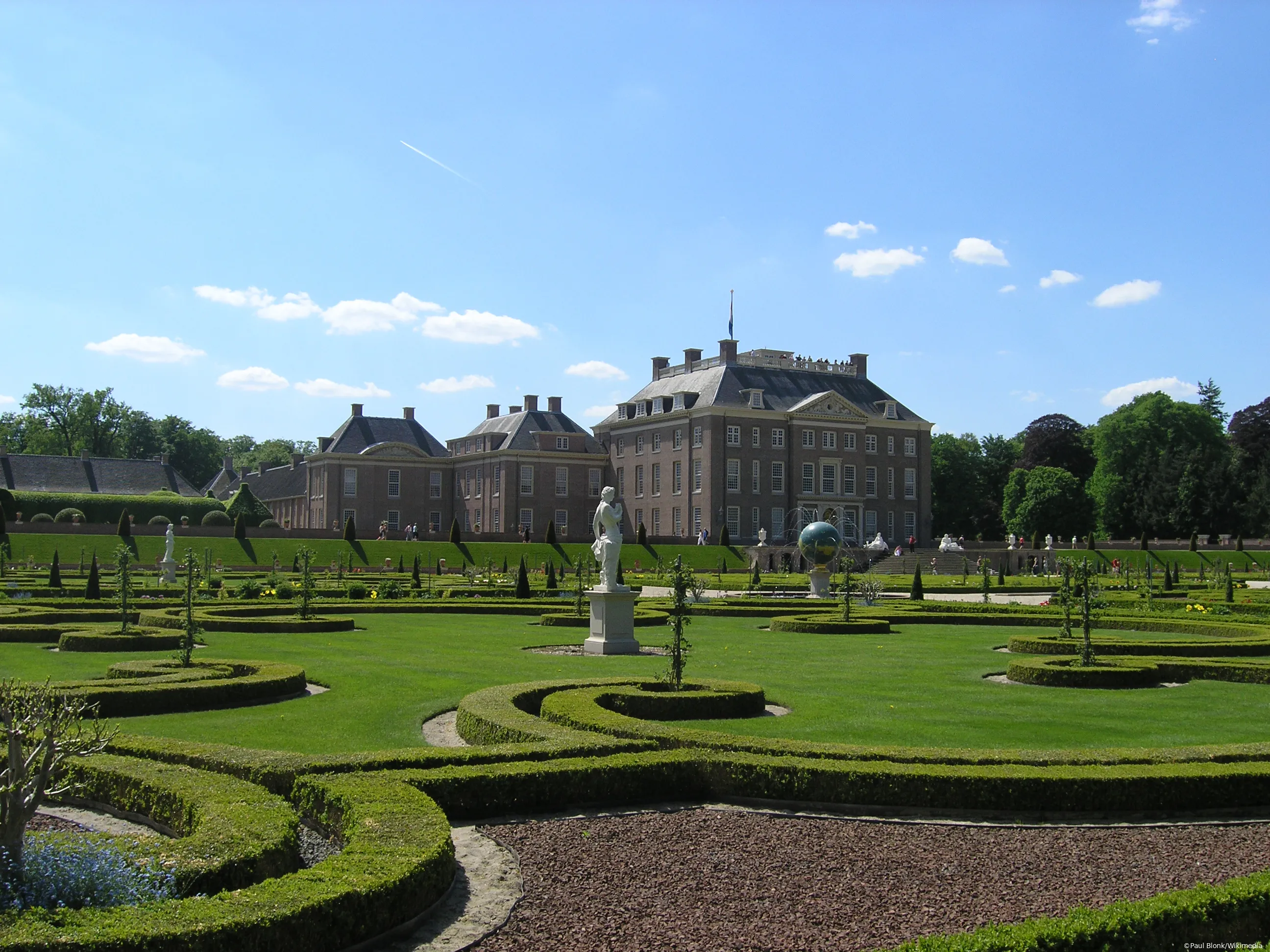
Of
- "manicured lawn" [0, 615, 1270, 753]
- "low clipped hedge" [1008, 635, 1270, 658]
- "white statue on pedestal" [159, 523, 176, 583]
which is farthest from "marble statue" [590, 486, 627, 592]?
"white statue on pedestal" [159, 523, 176, 583]

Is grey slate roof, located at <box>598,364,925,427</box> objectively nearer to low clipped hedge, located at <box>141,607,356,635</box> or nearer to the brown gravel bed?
low clipped hedge, located at <box>141,607,356,635</box>

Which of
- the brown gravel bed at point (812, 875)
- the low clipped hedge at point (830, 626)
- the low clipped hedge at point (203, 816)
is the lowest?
the low clipped hedge at point (830, 626)

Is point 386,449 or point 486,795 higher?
point 386,449

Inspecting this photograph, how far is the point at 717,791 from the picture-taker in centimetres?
895

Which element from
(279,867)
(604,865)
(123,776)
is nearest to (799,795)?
(604,865)

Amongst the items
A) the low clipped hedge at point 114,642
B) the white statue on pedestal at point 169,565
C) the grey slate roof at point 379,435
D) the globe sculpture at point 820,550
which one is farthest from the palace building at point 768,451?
the low clipped hedge at point 114,642

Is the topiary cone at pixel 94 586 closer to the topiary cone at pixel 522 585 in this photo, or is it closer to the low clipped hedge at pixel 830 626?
the topiary cone at pixel 522 585

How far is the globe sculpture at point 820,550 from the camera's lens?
117 ft

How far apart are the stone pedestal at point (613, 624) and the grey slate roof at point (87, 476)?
6142 cm

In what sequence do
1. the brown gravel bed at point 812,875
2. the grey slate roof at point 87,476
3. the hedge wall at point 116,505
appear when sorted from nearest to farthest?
the brown gravel bed at point 812,875
the hedge wall at point 116,505
the grey slate roof at point 87,476

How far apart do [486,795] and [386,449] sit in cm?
7474

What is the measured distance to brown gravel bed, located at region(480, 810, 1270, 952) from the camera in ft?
19.3

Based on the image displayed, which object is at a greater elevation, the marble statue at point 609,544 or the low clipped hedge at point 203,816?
the marble statue at point 609,544

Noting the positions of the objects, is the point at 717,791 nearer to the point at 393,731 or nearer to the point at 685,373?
the point at 393,731
